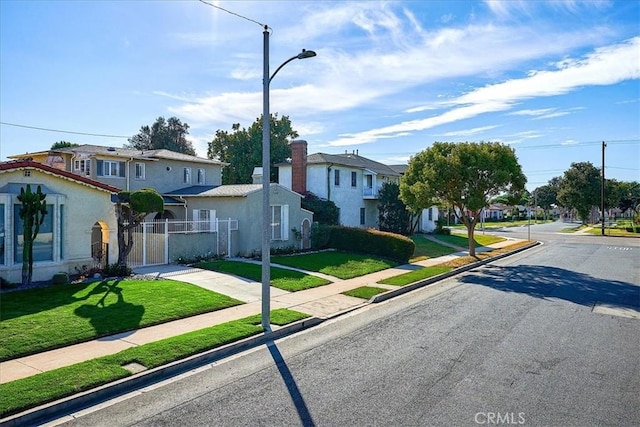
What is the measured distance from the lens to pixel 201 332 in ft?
33.7

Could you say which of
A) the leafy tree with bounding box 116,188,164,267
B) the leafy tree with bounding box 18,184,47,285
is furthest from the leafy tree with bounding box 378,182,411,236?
the leafy tree with bounding box 18,184,47,285

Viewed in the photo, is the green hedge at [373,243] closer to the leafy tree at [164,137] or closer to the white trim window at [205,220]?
the white trim window at [205,220]

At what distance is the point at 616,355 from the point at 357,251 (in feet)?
57.7

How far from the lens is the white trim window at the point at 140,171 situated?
28.0 metres

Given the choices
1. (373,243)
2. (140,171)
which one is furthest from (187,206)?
(373,243)

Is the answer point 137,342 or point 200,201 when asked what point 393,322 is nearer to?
point 137,342

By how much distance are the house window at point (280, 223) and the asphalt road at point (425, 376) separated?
12.5 metres

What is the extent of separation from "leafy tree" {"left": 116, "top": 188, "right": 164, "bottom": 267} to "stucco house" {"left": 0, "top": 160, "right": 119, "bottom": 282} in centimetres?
38

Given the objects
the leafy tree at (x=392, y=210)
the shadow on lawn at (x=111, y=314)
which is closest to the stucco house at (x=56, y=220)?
the shadow on lawn at (x=111, y=314)

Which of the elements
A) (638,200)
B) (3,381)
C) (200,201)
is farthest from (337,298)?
(638,200)

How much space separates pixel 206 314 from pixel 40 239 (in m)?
6.73

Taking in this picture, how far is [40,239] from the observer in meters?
14.8

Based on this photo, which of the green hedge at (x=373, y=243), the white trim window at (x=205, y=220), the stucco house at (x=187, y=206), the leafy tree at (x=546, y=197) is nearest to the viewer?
the stucco house at (x=187, y=206)
